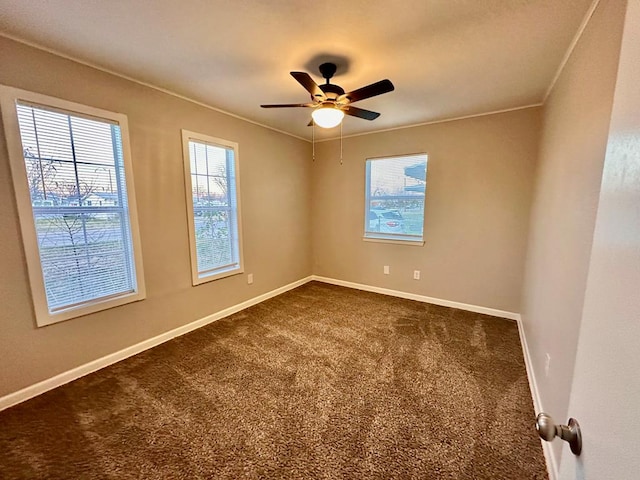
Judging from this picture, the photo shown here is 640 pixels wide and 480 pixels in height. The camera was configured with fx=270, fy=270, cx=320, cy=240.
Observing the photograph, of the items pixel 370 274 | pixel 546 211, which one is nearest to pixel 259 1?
pixel 546 211

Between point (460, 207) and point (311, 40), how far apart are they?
2.61 meters

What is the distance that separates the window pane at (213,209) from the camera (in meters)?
2.97

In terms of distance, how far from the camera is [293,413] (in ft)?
5.88

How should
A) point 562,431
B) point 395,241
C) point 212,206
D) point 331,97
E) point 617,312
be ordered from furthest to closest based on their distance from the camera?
point 395,241
point 212,206
point 331,97
point 562,431
point 617,312

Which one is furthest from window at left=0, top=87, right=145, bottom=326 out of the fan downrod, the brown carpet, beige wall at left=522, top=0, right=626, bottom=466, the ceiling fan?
beige wall at left=522, top=0, right=626, bottom=466

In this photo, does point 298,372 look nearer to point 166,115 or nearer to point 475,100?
point 166,115

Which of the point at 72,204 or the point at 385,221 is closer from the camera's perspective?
the point at 72,204

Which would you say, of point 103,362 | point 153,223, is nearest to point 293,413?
point 103,362

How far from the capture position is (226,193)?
331 cm

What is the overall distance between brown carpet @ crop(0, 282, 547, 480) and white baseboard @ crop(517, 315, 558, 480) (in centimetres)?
5

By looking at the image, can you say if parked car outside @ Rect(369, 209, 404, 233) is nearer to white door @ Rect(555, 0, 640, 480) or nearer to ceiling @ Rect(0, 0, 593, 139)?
ceiling @ Rect(0, 0, 593, 139)

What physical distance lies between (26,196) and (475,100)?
389 centimetres

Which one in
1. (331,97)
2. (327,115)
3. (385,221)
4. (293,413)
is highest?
(331,97)

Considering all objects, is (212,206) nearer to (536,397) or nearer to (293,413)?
(293,413)
